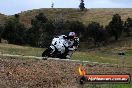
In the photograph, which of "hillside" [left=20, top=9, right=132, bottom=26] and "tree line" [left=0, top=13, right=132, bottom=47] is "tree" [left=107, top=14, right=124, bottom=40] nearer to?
"tree line" [left=0, top=13, right=132, bottom=47]

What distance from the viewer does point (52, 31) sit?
116 m

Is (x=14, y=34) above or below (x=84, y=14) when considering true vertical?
above

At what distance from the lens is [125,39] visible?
13512cm

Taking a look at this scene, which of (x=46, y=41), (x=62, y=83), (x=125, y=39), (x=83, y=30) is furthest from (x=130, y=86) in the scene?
(x=125, y=39)

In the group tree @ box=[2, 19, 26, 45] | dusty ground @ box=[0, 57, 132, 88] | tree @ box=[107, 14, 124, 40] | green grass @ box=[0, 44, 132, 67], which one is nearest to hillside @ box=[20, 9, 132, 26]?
tree @ box=[107, 14, 124, 40]

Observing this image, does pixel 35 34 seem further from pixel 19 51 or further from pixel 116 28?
pixel 19 51

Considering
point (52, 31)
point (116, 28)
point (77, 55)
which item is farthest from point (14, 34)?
point (77, 55)

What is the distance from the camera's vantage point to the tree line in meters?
102

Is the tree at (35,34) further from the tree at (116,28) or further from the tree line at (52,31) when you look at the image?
the tree at (116,28)

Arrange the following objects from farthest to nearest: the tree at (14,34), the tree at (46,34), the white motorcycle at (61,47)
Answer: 1. the tree at (46,34)
2. the tree at (14,34)
3. the white motorcycle at (61,47)

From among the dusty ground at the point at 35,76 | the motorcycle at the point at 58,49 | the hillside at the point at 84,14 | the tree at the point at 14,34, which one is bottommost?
the hillside at the point at 84,14

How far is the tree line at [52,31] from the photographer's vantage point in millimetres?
101725

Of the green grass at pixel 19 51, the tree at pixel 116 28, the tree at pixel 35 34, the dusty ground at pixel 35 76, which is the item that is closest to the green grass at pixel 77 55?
the green grass at pixel 19 51

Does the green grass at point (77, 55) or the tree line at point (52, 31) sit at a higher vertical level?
the green grass at point (77, 55)
